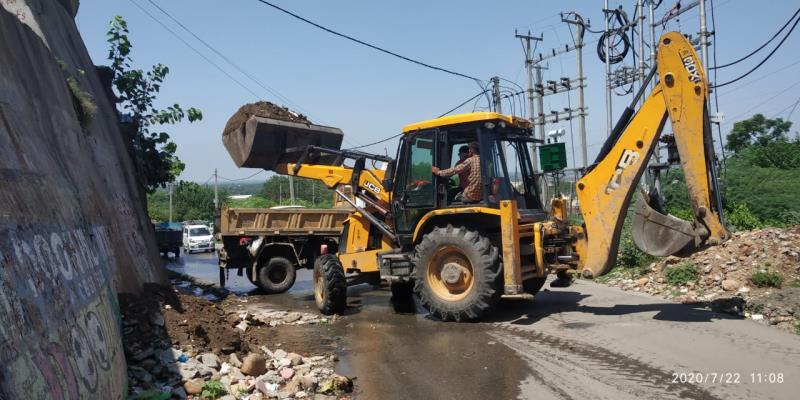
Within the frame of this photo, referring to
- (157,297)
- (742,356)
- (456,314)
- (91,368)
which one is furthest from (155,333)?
(742,356)

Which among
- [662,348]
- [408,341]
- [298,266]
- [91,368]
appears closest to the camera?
[91,368]

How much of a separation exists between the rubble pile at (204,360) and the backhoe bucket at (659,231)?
14.3 feet

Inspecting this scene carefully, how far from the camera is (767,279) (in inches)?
359

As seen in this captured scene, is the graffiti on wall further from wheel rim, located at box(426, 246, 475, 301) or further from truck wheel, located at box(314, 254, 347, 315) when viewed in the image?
truck wheel, located at box(314, 254, 347, 315)

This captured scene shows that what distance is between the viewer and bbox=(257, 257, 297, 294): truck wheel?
13453 mm

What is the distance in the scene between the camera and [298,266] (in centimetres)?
1376

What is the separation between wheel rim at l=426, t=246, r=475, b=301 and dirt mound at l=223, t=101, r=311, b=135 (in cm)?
459

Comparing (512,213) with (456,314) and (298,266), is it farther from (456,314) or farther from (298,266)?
(298,266)

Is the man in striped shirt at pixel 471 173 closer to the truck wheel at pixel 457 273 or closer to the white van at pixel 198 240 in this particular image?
the truck wheel at pixel 457 273

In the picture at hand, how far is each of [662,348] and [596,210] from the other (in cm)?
224

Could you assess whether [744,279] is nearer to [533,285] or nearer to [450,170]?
[533,285]

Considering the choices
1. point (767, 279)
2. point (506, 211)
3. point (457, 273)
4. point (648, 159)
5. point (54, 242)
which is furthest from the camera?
point (767, 279)

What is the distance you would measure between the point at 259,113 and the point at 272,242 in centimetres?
351

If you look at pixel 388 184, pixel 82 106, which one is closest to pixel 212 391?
pixel 388 184
